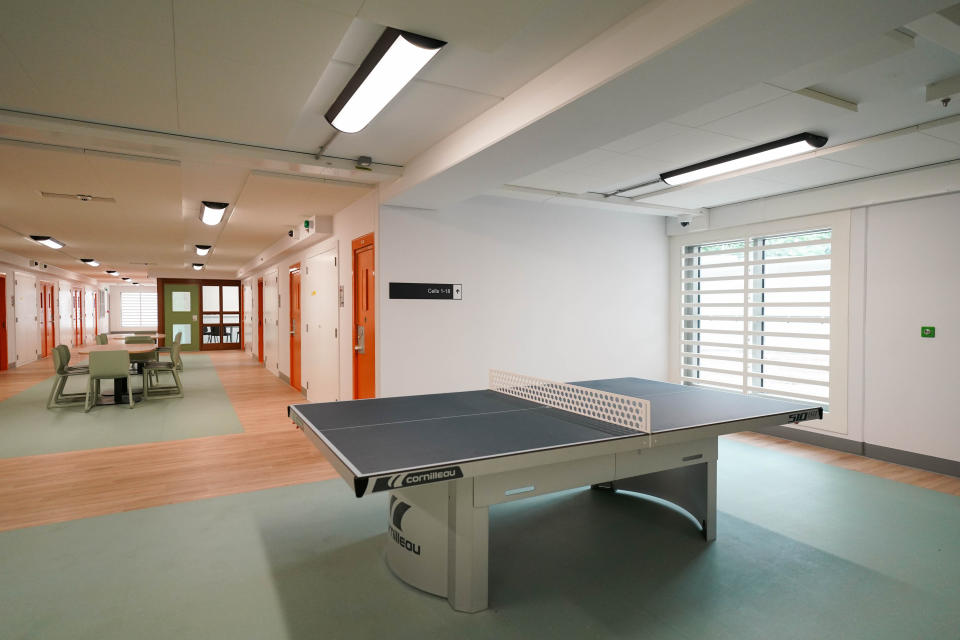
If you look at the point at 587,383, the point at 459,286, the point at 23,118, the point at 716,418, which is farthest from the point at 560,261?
the point at 23,118

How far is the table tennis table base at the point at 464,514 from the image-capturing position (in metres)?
2.54

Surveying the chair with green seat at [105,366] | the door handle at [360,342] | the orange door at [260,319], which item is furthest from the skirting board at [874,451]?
the orange door at [260,319]

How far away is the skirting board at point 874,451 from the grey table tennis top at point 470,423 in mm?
2760

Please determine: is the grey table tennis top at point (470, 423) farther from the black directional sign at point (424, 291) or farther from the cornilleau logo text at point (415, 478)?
the black directional sign at point (424, 291)

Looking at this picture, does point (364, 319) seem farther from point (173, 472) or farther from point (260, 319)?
point (260, 319)

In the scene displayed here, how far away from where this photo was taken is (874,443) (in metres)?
5.39

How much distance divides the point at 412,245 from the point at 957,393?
5353mm

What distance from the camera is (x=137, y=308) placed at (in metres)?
25.8

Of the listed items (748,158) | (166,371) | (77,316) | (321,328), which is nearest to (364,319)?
(321,328)

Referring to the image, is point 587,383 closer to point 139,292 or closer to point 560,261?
point 560,261

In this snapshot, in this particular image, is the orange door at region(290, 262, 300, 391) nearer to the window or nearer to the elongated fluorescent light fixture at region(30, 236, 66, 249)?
the elongated fluorescent light fixture at region(30, 236, 66, 249)

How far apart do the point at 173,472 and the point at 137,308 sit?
83.1ft

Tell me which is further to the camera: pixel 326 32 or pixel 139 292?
pixel 139 292

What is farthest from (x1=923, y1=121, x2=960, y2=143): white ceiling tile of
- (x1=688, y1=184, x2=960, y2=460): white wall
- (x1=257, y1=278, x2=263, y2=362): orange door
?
(x1=257, y1=278, x2=263, y2=362): orange door
